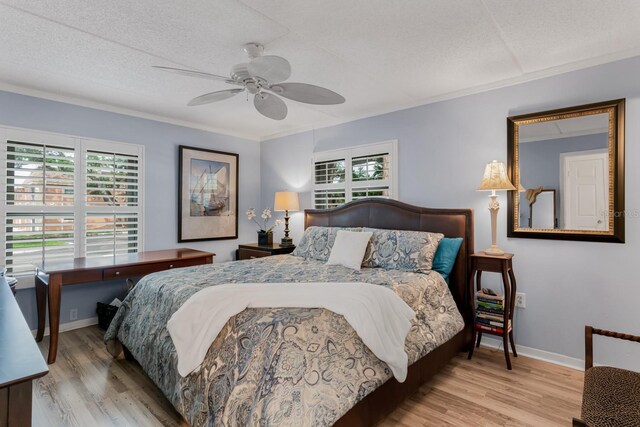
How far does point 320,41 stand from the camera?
7.83 feet

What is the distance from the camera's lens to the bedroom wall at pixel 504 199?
2537mm

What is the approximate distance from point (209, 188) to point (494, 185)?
3624mm

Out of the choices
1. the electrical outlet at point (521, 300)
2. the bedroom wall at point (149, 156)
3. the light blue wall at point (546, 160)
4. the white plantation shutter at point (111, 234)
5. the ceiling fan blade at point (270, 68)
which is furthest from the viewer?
the white plantation shutter at point (111, 234)

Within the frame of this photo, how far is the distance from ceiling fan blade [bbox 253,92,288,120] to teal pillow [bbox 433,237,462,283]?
1884 millimetres

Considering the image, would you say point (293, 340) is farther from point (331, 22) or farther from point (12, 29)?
point (12, 29)

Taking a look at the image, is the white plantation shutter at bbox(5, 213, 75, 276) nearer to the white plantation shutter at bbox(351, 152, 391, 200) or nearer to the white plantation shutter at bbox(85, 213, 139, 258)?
the white plantation shutter at bbox(85, 213, 139, 258)

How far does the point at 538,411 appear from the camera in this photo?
7.06ft

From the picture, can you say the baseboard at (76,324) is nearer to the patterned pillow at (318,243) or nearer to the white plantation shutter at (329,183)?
the patterned pillow at (318,243)

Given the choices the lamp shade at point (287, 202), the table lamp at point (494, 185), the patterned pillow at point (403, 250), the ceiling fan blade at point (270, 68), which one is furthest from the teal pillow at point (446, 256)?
the lamp shade at point (287, 202)

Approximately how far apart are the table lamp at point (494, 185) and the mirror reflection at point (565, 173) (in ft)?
0.73

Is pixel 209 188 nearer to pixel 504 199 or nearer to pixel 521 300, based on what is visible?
pixel 504 199

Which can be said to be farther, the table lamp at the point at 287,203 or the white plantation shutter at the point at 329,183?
the table lamp at the point at 287,203

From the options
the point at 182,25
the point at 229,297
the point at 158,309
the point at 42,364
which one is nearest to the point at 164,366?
the point at 158,309

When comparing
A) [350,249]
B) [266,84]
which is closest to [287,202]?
[350,249]
